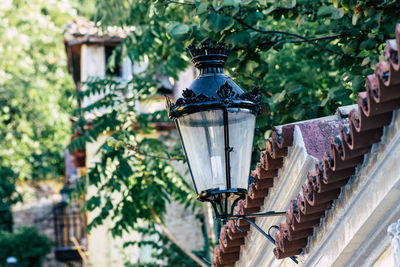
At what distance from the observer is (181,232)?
17094mm

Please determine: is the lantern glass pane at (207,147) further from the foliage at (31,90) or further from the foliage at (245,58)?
the foliage at (31,90)

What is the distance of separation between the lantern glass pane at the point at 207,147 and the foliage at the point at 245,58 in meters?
1.97

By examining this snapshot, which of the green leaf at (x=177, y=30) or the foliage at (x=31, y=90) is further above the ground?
the foliage at (x=31, y=90)

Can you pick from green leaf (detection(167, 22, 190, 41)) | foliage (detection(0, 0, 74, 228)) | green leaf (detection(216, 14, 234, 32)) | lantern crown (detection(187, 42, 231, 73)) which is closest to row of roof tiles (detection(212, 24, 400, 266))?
lantern crown (detection(187, 42, 231, 73))

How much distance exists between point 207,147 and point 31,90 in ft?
63.8

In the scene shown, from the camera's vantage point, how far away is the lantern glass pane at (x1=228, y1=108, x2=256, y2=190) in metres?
4.78

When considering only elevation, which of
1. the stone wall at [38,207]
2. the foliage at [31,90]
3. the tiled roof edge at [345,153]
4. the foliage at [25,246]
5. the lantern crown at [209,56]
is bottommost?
the tiled roof edge at [345,153]

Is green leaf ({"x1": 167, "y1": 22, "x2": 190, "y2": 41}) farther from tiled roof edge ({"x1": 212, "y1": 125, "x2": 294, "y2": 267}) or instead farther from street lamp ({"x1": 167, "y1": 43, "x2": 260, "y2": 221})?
street lamp ({"x1": 167, "y1": 43, "x2": 260, "y2": 221})

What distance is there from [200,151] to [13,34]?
19.9 metres

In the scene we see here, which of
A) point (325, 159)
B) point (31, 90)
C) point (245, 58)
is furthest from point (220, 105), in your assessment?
point (31, 90)

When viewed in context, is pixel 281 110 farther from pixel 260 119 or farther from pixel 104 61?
pixel 104 61

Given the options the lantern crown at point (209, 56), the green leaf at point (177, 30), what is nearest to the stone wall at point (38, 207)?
→ the green leaf at point (177, 30)

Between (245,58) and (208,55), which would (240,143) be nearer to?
(208,55)

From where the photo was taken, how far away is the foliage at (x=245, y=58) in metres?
7.03
